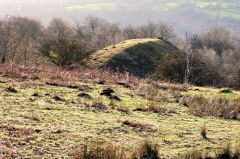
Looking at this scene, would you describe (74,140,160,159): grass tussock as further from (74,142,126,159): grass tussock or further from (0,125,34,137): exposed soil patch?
(0,125,34,137): exposed soil patch

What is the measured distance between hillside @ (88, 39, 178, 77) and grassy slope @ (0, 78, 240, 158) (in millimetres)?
28040

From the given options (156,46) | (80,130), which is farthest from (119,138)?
(156,46)

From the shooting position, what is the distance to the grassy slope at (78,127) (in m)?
5.03

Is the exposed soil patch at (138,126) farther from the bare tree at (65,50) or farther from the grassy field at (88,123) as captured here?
the bare tree at (65,50)

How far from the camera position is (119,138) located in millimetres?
6059

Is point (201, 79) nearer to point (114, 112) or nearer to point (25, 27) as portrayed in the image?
point (114, 112)

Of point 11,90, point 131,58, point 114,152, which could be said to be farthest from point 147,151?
point 131,58

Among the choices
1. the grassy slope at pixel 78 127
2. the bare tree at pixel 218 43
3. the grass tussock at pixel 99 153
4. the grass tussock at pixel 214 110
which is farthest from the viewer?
the bare tree at pixel 218 43

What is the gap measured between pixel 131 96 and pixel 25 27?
90.6m

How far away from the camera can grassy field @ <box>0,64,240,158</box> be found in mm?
5145

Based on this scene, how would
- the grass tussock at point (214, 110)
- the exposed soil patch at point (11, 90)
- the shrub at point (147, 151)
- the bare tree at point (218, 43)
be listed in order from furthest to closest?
1. the bare tree at point (218, 43)
2. the grass tussock at point (214, 110)
3. the exposed soil patch at point (11, 90)
4. the shrub at point (147, 151)

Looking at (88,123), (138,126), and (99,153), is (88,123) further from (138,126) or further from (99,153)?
(99,153)

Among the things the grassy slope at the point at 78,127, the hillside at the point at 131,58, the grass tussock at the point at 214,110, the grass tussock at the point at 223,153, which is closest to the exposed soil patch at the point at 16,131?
the grassy slope at the point at 78,127

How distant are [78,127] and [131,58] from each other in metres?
37.5
